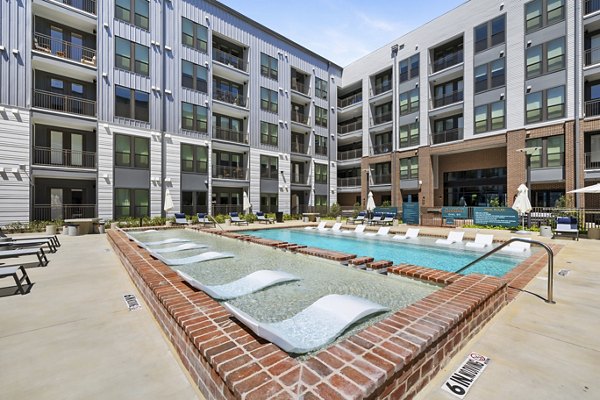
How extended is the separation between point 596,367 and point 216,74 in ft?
88.0

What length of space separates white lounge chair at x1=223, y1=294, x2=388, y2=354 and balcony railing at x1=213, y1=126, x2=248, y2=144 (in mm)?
22340

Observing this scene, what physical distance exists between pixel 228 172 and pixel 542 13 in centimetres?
2645

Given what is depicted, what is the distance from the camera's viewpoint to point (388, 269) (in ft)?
18.9

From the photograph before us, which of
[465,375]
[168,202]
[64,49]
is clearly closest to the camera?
[465,375]

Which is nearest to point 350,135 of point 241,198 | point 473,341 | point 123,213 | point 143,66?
point 241,198

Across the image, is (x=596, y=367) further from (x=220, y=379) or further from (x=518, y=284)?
(x=220, y=379)

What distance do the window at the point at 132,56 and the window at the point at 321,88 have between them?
17243 mm

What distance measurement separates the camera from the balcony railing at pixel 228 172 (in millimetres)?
23766

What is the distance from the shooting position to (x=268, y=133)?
1051 inches

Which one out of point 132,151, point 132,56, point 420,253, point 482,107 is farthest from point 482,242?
point 132,56

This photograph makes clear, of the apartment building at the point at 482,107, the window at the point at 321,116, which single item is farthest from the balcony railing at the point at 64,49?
the apartment building at the point at 482,107

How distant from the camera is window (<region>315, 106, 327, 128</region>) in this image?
1227 inches

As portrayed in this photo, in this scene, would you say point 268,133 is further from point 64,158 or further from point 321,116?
point 64,158

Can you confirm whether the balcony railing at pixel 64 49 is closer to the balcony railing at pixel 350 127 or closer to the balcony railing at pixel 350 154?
the balcony railing at pixel 350 154
